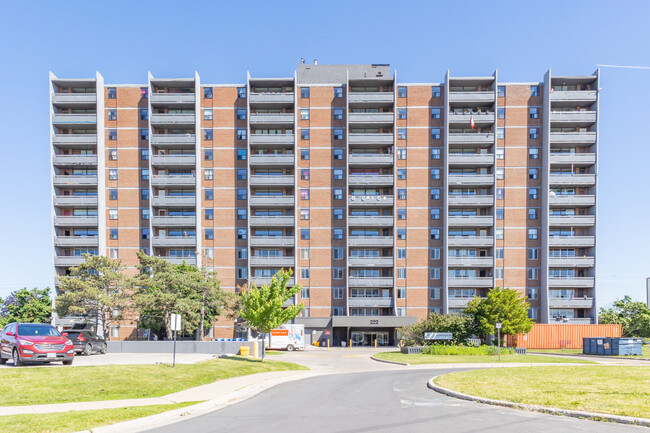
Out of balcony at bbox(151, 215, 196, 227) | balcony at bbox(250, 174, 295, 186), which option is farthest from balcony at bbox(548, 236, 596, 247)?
balcony at bbox(151, 215, 196, 227)

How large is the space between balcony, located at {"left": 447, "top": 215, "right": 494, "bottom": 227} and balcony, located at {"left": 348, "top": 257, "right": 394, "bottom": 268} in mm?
9728

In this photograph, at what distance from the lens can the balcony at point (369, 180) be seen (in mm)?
65625

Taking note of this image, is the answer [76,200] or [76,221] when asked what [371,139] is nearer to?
[76,200]

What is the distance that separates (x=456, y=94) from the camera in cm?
6575

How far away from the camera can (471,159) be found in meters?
65.5

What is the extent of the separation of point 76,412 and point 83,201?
5910 cm

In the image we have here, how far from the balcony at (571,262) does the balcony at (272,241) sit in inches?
1369

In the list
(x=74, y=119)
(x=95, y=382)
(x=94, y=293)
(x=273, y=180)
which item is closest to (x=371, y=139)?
(x=273, y=180)

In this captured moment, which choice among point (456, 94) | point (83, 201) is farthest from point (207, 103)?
point (456, 94)

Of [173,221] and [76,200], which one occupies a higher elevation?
[76,200]

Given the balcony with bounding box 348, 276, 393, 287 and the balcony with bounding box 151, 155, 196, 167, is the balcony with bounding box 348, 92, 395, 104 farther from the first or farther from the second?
the balcony with bounding box 348, 276, 393, 287

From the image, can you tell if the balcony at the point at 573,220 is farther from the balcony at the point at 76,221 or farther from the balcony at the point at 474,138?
the balcony at the point at 76,221

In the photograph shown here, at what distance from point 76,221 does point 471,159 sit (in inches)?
2118

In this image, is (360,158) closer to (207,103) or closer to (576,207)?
(207,103)
